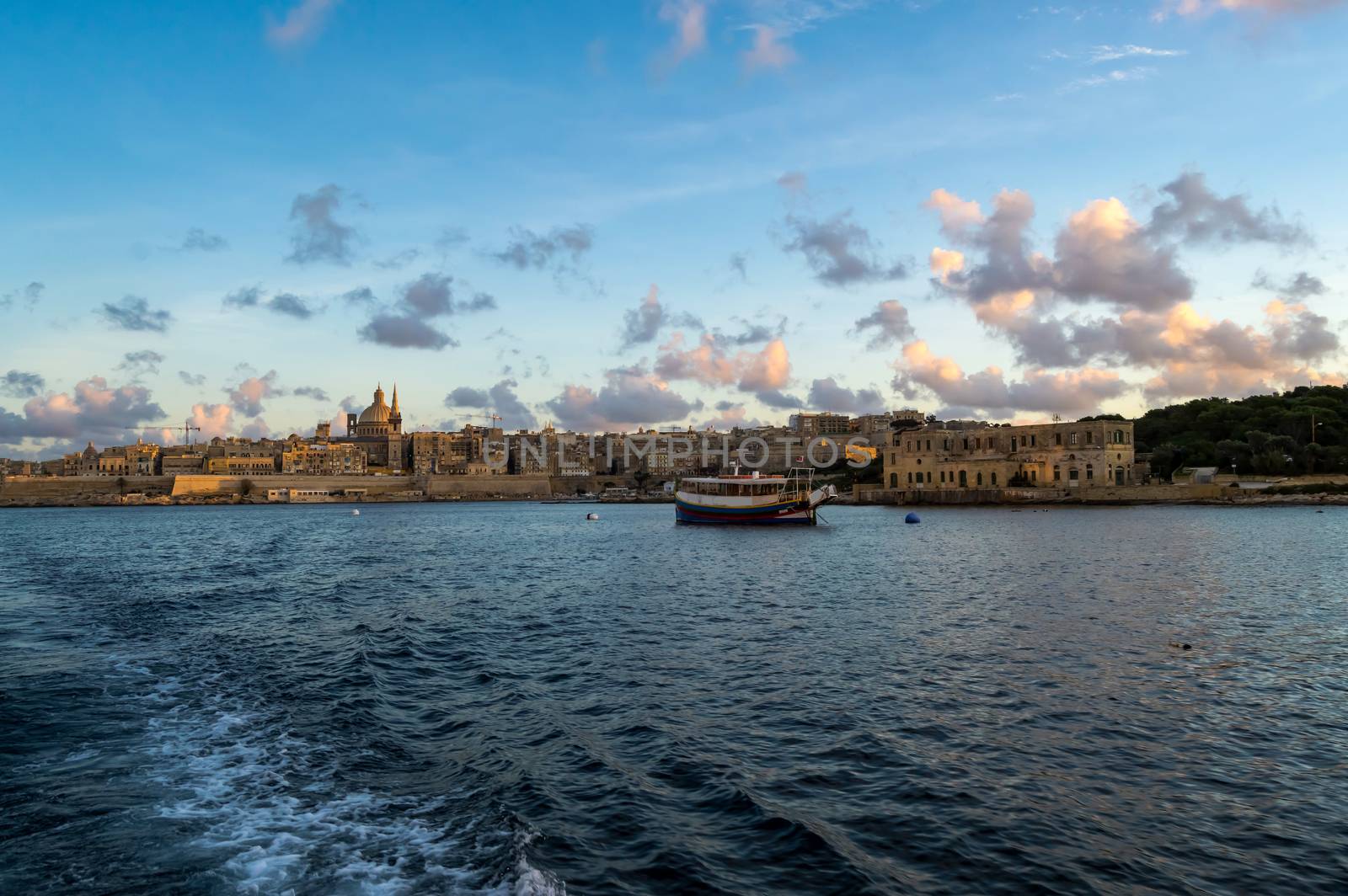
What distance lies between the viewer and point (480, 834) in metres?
7.04

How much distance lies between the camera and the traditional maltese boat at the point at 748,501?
5209cm

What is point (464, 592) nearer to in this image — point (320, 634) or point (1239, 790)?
point (320, 634)

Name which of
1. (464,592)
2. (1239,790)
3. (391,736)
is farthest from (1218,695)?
(464,592)

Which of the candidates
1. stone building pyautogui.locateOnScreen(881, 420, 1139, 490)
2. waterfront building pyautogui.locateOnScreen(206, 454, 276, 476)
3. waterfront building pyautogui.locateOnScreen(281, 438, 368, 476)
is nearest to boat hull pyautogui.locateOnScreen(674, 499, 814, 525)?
stone building pyautogui.locateOnScreen(881, 420, 1139, 490)

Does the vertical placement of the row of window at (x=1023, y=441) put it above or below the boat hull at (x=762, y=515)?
above

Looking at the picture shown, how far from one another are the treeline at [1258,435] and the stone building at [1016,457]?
27.9 feet

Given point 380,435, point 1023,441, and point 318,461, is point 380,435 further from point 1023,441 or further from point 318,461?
point 1023,441

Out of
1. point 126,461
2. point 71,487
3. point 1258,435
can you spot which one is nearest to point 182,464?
point 126,461

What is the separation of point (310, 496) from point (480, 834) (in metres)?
131

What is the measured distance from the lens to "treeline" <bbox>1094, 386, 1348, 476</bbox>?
7356 cm

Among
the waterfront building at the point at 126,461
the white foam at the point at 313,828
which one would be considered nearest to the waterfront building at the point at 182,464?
the waterfront building at the point at 126,461

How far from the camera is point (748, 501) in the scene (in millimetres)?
52594

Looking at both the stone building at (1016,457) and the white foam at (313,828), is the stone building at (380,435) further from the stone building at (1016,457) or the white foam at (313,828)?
the white foam at (313,828)

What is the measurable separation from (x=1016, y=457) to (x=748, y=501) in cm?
4172
